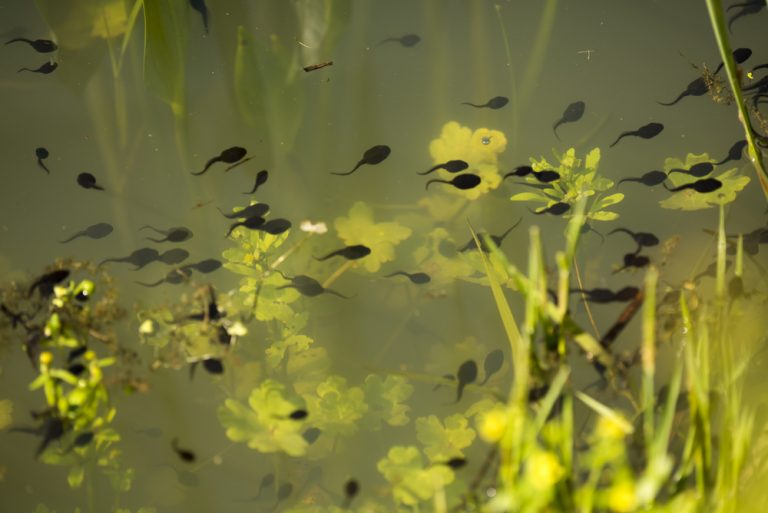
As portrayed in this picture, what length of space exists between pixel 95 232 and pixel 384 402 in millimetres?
601

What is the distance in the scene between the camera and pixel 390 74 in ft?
3.94

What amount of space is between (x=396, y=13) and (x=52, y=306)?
0.78m

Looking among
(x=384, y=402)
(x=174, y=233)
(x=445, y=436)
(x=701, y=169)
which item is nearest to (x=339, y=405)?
(x=384, y=402)

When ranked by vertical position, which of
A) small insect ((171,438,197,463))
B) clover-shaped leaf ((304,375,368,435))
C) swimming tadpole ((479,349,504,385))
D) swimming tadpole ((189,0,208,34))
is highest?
swimming tadpole ((189,0,208,34))

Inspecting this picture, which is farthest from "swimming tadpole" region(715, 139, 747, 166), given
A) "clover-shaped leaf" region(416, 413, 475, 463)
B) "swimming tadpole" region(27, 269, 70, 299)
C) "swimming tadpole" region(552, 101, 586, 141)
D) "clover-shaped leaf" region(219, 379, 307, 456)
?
"swimming tadpole" region(27, 269, 70, 299)

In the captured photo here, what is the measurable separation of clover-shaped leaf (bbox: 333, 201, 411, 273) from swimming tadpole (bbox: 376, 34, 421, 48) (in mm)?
292

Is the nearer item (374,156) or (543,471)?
(543,471)

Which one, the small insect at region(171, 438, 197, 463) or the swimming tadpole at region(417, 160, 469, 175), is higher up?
the swimming tadpole at region(417, 160, 469, 175)

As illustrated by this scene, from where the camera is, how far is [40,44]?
118 cm

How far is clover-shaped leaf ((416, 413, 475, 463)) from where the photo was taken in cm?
118

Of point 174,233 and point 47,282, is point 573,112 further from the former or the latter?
point 47,282

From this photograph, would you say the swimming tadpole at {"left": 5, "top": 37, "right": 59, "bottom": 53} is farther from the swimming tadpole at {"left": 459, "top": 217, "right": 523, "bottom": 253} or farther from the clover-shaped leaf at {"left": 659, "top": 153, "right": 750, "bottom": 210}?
the clover-shaped leaf at {"left": 659, "top": 153, "right": 750, "bottom": 210}

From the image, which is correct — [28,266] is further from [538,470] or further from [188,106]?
[538,470]

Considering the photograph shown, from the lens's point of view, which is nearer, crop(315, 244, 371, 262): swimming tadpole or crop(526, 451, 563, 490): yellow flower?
crop(526, 451, 563, 490): yellow flower
